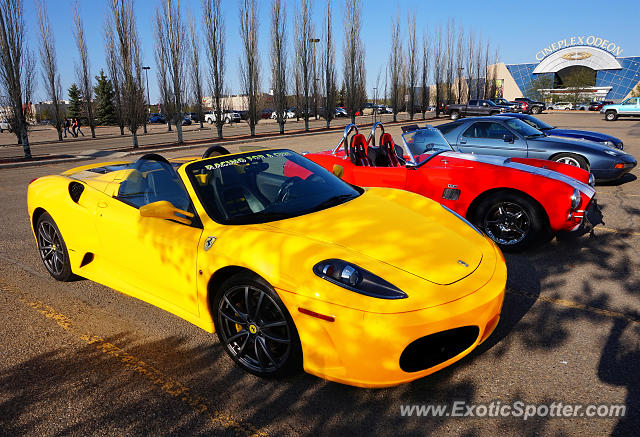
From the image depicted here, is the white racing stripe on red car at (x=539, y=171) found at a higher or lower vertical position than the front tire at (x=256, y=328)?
higher

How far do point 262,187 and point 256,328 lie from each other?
3.82ft

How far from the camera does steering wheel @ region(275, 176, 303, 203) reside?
137 inches

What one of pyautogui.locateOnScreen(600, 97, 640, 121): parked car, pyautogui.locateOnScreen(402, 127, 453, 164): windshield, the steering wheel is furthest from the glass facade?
the steering wheel

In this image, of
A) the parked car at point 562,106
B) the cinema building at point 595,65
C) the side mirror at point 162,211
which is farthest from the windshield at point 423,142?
the cinema building at point 595,65

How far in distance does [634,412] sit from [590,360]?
21.4 inches

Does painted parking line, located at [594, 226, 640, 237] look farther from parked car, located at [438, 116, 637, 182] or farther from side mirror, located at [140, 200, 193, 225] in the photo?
side mirror, located at [140, 200, 193, 225]

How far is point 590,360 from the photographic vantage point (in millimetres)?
2969

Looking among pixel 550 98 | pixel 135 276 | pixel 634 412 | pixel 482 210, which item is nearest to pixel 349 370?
pixel 634 412

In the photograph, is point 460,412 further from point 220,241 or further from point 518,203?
point 518,203

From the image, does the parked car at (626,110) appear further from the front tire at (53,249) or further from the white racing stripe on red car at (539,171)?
the front tire at (53,249)

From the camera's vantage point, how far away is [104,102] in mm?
52062

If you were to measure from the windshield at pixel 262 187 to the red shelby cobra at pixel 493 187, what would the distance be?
0.49m

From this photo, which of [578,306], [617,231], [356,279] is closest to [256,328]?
[356,279]

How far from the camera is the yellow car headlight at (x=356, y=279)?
7.99 feet
